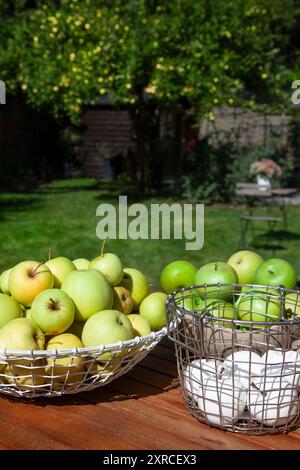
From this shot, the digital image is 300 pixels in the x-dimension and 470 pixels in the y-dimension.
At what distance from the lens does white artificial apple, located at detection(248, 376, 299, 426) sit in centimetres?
117

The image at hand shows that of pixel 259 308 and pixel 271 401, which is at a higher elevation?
pixel 259 308

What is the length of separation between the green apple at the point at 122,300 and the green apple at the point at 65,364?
176 mm

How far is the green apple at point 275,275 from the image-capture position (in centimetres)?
154

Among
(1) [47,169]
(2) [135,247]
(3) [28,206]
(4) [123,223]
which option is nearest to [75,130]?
(1) [47,169]

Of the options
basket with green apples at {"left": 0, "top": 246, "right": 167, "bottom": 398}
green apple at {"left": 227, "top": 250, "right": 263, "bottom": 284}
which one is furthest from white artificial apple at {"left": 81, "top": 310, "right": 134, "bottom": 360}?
green apple at {"left": 227, "top": 250, "right": 263, "bottom": 284}

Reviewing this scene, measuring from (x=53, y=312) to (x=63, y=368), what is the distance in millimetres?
112

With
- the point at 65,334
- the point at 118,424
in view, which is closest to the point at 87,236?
the point at 65,334

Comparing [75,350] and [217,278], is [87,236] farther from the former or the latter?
[75,350]

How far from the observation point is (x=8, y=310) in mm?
1370

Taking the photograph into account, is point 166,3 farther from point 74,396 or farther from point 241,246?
point 74,396

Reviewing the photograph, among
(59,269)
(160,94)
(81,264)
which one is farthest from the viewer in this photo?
(160,94)

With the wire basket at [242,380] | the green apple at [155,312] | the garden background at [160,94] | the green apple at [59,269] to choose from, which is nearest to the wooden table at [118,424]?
the wire basket at [242,380]

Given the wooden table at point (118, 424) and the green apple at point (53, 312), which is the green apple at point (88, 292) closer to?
the green apple at point (53, 312)

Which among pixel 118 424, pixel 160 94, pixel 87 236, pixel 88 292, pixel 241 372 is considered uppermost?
pixel 160 94
